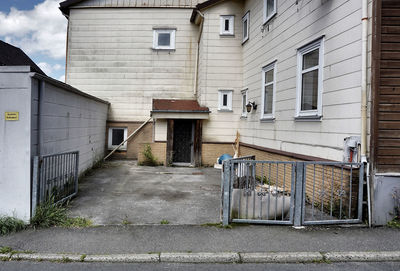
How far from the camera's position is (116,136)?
14.5m

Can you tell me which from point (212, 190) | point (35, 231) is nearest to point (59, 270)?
point (35, 231)

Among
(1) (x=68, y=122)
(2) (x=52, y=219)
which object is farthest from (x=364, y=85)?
(1) (x=68, y=122)

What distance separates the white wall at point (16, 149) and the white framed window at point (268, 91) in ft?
21.5

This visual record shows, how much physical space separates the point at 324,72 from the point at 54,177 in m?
6.16

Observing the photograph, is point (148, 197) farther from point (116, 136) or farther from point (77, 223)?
point (116, 136)

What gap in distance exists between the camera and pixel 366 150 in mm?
5176

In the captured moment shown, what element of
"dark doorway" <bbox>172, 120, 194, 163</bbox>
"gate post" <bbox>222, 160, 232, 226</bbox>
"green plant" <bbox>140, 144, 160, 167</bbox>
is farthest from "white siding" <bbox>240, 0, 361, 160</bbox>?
"green plant" <bbox>140, 144, 160, 167</bbox>

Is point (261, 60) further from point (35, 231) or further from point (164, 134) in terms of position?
point (35, 231)

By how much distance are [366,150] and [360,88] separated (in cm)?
112

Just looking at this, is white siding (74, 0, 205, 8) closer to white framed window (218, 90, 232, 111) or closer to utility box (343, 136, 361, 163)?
white framed window (218, 90, 232, 111)

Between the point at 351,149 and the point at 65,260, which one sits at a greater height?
the point at 351,149

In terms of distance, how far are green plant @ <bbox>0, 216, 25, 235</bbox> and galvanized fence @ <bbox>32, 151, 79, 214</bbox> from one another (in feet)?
0.98

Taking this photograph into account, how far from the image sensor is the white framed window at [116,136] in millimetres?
14375

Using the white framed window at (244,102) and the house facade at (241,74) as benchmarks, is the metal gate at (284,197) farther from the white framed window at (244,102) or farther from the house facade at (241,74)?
the white framed window at (244,102)
